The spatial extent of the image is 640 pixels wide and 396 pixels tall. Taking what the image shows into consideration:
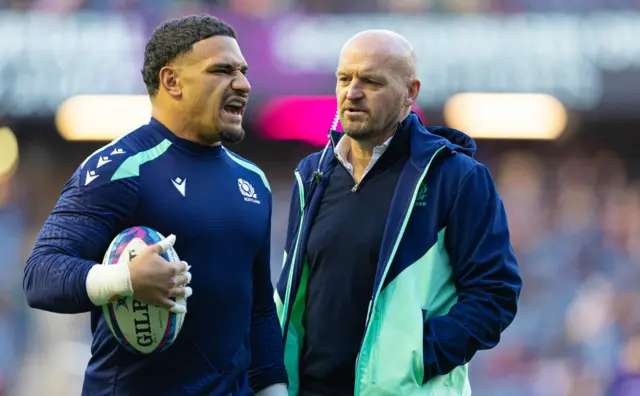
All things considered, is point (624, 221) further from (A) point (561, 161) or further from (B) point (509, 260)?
(B) point (509, 260)

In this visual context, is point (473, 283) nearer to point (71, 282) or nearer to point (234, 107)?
point (234, 107)

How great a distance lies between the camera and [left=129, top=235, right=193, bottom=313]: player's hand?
134 inches

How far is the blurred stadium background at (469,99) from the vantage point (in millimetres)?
13227

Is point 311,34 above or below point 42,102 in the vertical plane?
above

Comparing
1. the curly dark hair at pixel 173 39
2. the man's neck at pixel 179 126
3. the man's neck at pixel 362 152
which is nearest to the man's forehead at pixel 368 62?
the man's neck at pixel 362 152

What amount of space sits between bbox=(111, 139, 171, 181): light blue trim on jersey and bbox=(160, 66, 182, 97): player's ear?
19 cm

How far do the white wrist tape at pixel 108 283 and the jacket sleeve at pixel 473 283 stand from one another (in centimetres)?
135

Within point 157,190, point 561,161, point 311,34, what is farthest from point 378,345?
point 561,161

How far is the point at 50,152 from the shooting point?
1435cm

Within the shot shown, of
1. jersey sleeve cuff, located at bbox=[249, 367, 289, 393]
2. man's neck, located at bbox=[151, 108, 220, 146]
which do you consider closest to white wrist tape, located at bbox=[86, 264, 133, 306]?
man's neck, located at bbox=[151, 108, 220, 146]

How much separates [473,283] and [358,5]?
9.49 metres

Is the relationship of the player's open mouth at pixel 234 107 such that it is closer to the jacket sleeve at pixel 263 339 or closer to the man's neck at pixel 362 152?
the jacket sleeve at pixel 263 339

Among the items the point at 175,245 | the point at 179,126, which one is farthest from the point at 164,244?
the point at 179,126

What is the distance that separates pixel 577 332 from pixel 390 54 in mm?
9509
